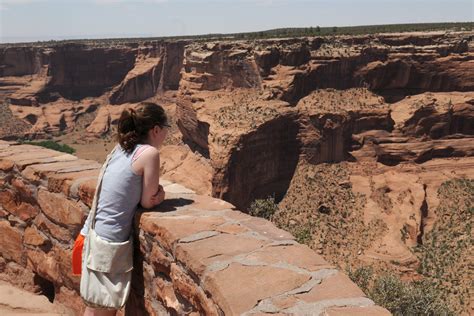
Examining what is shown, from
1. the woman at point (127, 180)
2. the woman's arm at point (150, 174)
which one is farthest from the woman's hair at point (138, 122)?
the woman's arm at point (150, 174)

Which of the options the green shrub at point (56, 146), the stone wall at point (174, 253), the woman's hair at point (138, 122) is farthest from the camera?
the green shrub at point (56, 146)

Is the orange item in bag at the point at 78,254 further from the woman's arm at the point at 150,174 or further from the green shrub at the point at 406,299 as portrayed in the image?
the green shrub at the point at 406,299

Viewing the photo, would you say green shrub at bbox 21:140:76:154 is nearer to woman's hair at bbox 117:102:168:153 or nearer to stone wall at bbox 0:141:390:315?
stone wall at bbox 0:141:390:315

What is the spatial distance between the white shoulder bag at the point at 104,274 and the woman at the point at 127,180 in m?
0.07

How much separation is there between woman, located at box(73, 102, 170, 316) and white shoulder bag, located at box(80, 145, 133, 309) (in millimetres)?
74

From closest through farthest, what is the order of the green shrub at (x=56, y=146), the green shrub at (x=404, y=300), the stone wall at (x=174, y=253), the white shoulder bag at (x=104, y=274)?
the stone wall at (x=174, y=253) < the white shoulder bag at (x=104, y=274) < the green shrub at (x=404, y=300) < the green shrub at (x=56, y=146)

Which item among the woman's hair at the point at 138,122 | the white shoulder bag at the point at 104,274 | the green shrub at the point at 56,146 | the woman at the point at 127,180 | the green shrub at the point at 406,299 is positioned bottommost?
the green shrub at the point at 56,146

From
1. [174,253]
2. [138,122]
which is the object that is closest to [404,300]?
[174,253]

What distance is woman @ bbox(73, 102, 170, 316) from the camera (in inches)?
145

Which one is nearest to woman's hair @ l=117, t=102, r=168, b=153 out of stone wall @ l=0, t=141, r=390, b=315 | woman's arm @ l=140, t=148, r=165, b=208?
woman's arm @ l=140, t=148, r=165, b=208

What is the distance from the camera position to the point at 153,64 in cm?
6756

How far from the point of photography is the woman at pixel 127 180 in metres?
3.69

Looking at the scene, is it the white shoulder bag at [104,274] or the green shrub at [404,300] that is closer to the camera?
the white shoulder bag at [104,274]

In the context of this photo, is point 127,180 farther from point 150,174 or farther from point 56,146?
point 56,146
